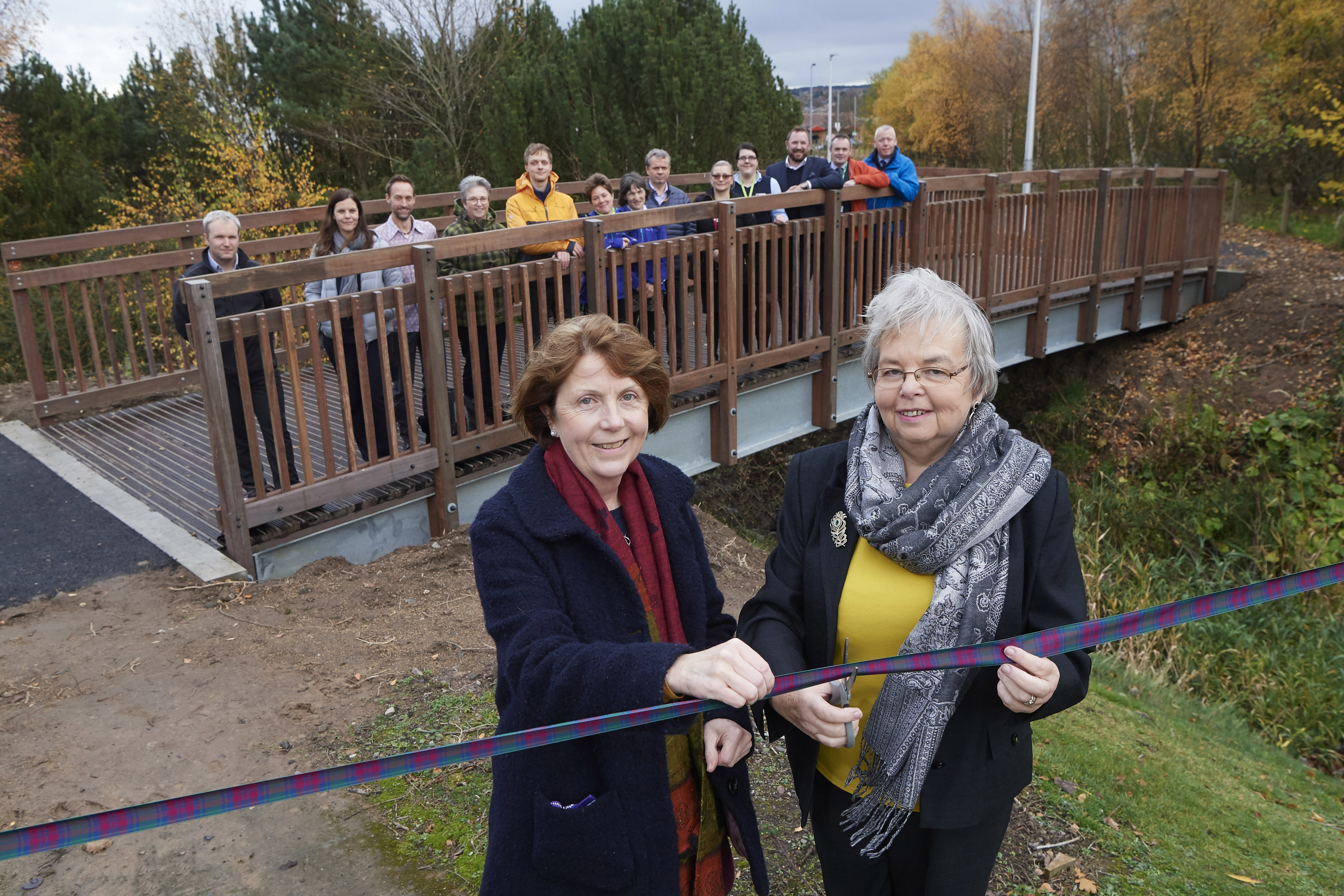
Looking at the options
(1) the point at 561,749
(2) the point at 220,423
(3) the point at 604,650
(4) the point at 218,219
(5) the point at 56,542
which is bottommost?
(5) the point at 56,542

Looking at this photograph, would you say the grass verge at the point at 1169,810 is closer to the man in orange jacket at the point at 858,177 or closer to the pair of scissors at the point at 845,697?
the pair of scissors at the point at 845,697

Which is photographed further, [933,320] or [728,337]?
[728,337]

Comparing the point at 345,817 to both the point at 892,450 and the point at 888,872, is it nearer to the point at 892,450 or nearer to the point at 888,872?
the point at 888,872

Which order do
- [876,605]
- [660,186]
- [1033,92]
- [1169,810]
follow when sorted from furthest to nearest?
1. [1033,92]
2. [660,186]
3. [1169,810]
4. [876,605]

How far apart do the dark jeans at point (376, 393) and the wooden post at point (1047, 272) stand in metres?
7.60

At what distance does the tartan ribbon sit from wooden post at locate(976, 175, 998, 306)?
28.5ft

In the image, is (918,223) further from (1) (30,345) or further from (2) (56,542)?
(1) (30,345)

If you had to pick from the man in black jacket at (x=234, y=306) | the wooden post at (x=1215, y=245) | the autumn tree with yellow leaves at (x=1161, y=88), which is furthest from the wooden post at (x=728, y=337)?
the autumn tree with yellow leaves at (x=1161, y=88)

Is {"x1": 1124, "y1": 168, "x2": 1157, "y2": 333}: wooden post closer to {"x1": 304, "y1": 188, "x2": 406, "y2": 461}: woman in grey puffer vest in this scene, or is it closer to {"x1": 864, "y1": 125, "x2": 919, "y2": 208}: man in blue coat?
{"x1": 864, "y1": 125, "x2": 919, "y2": 208}: man in blue coat

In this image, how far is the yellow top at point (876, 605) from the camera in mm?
1969

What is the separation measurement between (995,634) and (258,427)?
17.2ft

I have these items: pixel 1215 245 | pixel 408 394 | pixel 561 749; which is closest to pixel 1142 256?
pixel 1215 245

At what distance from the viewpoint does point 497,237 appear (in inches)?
236

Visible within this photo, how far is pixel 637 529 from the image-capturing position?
74.2 inches
